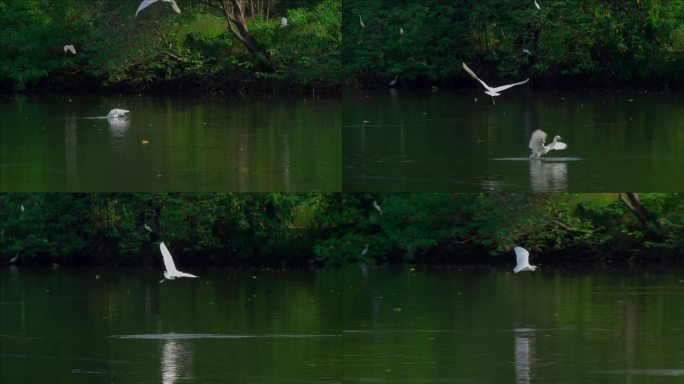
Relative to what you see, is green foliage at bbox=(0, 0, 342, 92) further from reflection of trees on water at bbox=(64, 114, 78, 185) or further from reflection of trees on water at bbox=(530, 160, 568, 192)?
reflection of trees on water at bbox=(530, 160, 568, 192)

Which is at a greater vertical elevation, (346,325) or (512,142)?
(512,142)

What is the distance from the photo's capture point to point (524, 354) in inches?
375

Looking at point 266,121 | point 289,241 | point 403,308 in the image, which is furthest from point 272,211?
point 403,308

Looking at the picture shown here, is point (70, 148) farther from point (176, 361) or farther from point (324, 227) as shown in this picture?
point (324, 227)

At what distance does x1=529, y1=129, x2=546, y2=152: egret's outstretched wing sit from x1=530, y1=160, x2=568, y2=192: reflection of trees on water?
0.15m

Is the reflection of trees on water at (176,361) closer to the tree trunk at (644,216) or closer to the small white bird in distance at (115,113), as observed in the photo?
the small white bird in distance at (115,113)

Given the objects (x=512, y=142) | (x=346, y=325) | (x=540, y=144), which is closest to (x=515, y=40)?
(x=512, y=142)

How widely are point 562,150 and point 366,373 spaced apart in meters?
2.88

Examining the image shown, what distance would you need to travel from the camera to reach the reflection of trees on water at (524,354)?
843 centimetres

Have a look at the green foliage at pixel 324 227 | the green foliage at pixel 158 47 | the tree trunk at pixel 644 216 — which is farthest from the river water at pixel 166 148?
the tree trunk at pixel 644 216

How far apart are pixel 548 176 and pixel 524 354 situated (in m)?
1.38

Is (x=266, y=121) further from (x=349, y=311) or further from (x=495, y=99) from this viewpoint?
(x=495, y=99)

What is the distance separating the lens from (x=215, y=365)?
30.6 feet

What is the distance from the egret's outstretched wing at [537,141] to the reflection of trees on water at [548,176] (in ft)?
0.50
